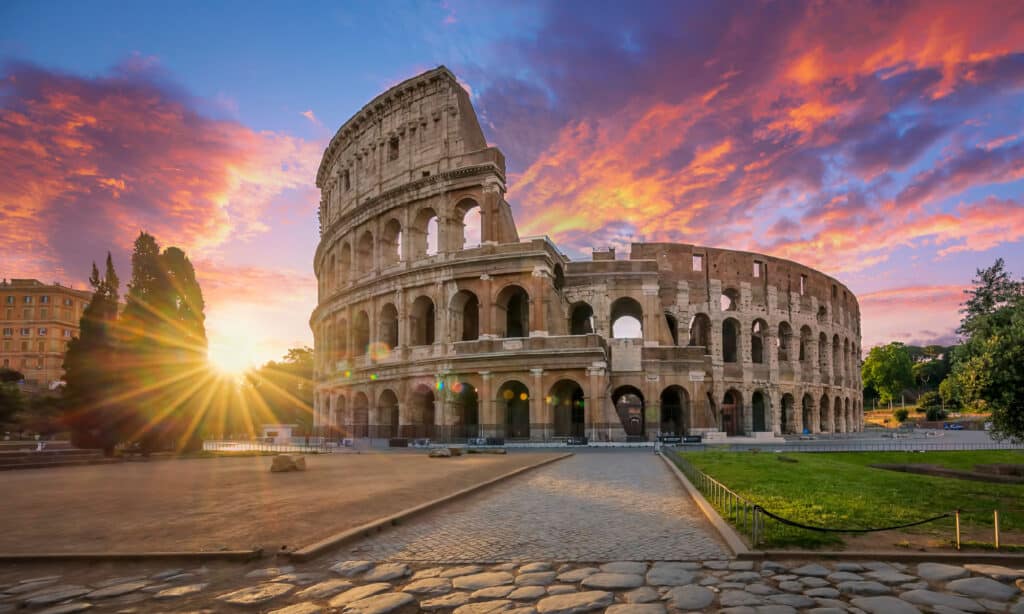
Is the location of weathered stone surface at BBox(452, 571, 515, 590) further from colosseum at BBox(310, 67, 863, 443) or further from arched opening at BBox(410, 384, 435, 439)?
arched opening at BBox(410, 384, 435, 439)

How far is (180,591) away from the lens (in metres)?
5.79

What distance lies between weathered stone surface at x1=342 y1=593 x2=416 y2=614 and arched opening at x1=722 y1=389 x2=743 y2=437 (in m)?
47.0

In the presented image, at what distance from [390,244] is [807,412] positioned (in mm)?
38562

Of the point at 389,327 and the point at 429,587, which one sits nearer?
the point at 429,587

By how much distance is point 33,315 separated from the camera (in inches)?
3381

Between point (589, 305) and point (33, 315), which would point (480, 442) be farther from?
point (33, 315)

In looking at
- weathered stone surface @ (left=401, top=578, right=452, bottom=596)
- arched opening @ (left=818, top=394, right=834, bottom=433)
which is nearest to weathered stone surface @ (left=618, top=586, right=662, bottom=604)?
weathered stone surface @ (left=401, top=578, right=452, bottom=596)

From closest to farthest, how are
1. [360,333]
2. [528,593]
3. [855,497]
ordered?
[528,593] → [855,497] → [360,333]

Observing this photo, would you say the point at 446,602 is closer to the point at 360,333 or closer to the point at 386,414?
the point at 386,414

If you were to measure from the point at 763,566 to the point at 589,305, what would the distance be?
39142 millimetres

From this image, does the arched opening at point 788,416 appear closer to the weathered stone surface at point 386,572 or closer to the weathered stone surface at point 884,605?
the weathered stone surface at point 884,605

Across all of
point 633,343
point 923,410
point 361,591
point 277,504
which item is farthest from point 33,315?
point 923,410

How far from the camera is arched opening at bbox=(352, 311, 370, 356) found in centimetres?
4562

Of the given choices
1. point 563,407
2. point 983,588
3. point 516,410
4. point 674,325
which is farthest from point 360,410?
point 983,588
